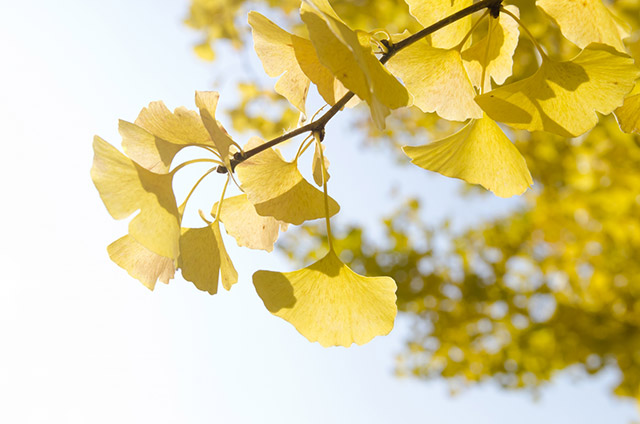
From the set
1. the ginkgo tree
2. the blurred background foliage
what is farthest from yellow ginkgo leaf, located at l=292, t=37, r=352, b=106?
the blurred background foliage

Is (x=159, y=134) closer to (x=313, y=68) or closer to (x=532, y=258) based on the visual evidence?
(x=313, y=68)

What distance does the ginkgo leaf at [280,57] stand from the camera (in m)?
0.27

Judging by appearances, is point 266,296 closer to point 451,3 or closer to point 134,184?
point 134,184

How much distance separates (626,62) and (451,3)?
0.36ft

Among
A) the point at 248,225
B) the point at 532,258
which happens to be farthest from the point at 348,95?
the point at 532,258

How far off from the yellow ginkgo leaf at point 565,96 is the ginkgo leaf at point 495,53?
0.18 feet

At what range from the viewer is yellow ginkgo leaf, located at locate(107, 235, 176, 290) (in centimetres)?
28

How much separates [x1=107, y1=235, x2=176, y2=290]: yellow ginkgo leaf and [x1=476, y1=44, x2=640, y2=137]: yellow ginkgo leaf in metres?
0.20

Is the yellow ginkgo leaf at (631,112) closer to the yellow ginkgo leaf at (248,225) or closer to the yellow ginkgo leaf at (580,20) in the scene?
the yellow ginkgo leaf at (580,20)

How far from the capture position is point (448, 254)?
1.52 metres

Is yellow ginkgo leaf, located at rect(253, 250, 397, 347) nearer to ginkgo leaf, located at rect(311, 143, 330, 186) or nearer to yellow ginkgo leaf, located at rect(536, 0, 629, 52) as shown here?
ginkgo leaf, located at rect(311, 143, 330, 186)

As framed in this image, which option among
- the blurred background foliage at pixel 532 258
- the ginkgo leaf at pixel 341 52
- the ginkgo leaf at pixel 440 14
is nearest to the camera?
the ginkgo leaf at pixel 341 52

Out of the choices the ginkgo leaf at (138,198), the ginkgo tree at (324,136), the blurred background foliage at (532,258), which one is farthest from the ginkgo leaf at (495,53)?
the blurred background foliage at (532,258)

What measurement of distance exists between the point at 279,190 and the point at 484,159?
0.42ft
